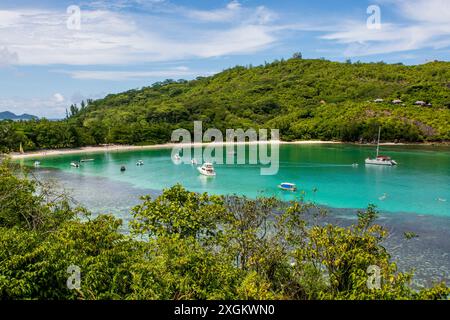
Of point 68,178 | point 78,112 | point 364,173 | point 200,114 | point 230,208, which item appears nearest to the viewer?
point 230,208

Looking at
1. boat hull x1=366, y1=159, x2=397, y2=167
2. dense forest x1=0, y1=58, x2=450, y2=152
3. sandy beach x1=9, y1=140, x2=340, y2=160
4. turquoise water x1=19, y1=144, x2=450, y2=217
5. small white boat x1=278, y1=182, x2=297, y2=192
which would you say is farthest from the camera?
dense forest x1=0, y1=58, x2=450, y2=152

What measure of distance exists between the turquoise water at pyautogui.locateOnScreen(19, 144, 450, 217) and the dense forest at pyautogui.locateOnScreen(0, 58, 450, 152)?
13.6 meters

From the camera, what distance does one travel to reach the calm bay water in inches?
913

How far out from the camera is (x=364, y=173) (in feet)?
165

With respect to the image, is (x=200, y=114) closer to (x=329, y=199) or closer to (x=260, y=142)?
(x=260, y=142)

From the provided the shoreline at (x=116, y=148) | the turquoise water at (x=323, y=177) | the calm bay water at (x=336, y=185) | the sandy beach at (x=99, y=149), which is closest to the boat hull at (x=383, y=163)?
the calm bay water at (x=336, y=185)

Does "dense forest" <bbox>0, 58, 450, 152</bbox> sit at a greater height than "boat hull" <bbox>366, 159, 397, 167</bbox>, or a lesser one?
greater

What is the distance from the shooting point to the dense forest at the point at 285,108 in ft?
277

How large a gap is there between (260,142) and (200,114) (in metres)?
25.4

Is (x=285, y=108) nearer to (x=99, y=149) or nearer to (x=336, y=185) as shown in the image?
(x=99, y=149)

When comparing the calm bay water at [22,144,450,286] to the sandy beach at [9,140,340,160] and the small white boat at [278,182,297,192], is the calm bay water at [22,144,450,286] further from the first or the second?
the sandy beach at [9,140,340,160]

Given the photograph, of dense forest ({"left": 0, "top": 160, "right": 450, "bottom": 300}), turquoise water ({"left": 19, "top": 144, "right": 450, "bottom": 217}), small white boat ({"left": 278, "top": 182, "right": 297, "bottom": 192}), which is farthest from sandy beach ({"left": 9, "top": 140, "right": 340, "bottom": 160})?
dense forest ({"left": 0, "top": 160, "right": 450, "bottom": 300})

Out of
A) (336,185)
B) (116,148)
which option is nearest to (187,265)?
(336,185)
